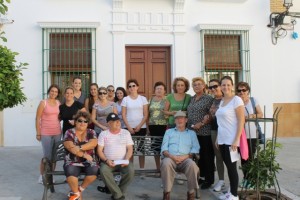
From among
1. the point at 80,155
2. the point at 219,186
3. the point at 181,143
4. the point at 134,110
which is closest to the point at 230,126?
the point at 181,143

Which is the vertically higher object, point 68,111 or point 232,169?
point 68,111

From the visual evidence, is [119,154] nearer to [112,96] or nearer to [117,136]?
[117,136]

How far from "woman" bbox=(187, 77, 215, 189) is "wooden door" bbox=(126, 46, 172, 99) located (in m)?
4.16

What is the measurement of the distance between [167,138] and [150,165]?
7.33ft

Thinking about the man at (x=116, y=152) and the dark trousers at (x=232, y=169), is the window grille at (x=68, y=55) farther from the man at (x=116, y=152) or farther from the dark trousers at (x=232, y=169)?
the dark trousers at (x=232, y=169)

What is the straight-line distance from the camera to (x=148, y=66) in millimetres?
9625

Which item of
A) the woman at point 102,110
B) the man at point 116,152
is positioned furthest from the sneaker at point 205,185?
the woman at point 102,110

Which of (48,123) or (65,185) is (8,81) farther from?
(65,185)

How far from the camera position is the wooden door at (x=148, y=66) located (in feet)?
31.4

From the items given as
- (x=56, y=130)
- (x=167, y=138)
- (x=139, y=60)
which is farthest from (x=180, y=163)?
(x=139, y=60)

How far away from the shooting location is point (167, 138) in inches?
204

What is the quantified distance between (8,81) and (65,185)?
2220 mm

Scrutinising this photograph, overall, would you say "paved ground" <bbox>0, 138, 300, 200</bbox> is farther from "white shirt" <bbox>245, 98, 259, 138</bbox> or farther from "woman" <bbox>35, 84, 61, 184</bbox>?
"white shirt" <bbox>245, 98, 259, 138</bbox>

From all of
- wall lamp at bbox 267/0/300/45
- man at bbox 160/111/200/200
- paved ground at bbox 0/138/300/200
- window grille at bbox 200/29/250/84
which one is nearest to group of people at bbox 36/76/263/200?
man at bbox 160/111/200/200
